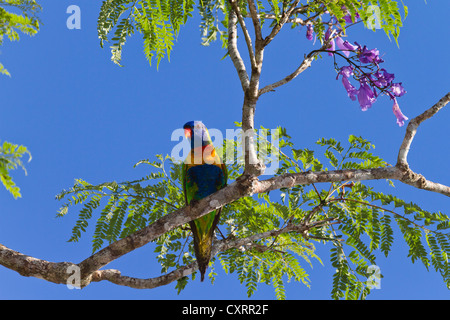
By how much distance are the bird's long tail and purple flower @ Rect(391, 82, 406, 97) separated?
2.34 meters

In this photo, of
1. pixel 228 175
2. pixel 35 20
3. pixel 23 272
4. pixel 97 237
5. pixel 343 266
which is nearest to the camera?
pixel 35 20

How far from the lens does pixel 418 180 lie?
4195 mm

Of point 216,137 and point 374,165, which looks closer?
point 374,165

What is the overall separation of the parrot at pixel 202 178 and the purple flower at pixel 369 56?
6.66 feet

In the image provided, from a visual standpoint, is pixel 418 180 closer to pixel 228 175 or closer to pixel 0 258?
pixel 228 175

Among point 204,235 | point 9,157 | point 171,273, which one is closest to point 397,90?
point 204,235

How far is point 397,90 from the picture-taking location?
452 centimetres

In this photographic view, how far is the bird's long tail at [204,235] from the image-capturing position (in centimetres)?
488

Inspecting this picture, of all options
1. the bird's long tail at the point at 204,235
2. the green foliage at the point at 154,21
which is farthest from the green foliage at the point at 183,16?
the bird's long tail at the point at 204,235

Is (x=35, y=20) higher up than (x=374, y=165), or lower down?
higher up

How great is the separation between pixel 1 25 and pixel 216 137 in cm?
268

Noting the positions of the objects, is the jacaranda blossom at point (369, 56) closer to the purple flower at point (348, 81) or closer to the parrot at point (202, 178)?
the purple flower at point (348, 81)
